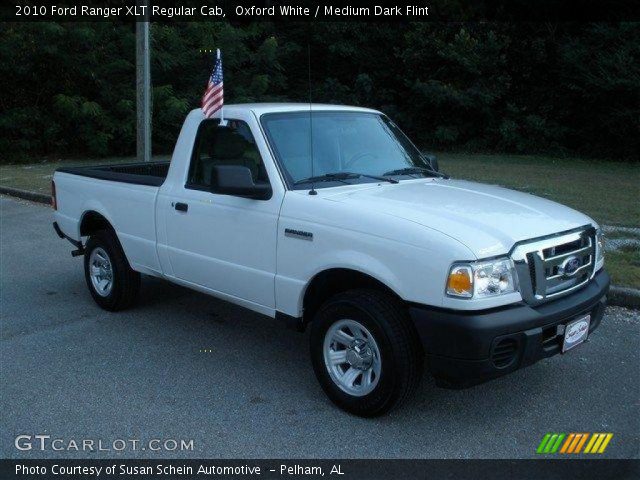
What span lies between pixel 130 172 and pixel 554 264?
4.45 metres

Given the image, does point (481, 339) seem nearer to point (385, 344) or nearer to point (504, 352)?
point (504, 352)

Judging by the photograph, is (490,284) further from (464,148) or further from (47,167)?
(464,148)

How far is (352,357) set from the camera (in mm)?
3986

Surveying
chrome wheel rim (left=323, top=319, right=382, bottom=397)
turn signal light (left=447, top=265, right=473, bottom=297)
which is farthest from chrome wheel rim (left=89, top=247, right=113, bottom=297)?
turn signal light (left=447, top=265, right=473, bottom=297)

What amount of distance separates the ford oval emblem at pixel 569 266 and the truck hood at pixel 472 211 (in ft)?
0.60

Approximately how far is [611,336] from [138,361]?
12.2 ft

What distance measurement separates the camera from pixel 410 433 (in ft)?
12.6

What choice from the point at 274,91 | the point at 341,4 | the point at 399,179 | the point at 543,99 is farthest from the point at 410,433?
the point at 341,4

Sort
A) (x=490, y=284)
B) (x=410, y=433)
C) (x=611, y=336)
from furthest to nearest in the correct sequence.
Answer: (x=611, y=336), (x=410, y=433), (x=490, y=284)

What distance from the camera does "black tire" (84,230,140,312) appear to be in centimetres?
588

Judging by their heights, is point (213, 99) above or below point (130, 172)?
above

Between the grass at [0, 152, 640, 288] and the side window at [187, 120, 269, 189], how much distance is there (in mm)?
3761

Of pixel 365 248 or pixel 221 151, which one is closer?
pixel 365 248

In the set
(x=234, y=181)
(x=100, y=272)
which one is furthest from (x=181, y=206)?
(x=100, y=272)
